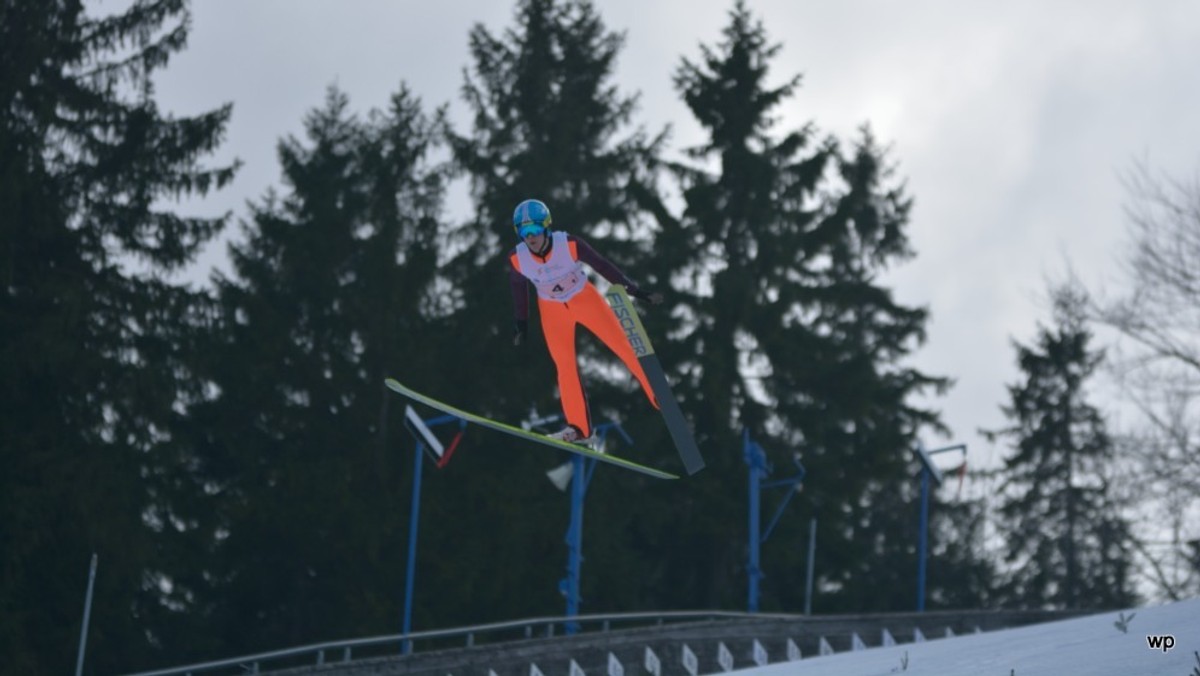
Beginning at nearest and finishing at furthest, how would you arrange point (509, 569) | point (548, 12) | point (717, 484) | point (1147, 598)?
point (509, 569), point (717, 484), point (548, 12), point (1147, 598)

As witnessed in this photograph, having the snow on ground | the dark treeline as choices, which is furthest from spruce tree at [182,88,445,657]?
the snow on ground

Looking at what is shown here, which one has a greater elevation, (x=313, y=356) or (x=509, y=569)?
(x=313, y=356)

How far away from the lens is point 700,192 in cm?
3906

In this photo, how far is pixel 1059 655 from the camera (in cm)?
1136

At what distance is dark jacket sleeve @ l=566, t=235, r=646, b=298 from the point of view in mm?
12414

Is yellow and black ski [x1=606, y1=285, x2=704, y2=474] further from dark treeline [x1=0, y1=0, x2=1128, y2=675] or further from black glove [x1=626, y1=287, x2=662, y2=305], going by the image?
dark treeline [x1=0, y1=0, x2=1128, y2=675]

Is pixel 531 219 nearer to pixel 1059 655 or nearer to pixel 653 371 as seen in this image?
pixel 653 371

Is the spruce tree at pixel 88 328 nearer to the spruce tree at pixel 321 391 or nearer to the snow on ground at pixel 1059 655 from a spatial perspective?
the spruce tree at pixel 321 391

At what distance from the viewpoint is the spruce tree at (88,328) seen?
1012 inches

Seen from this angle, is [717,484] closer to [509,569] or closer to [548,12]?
→ [509,569]

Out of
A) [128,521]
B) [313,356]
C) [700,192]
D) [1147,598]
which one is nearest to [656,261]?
[700,192]

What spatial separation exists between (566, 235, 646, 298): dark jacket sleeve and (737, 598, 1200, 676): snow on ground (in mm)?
3242

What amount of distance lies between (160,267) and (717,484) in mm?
13857

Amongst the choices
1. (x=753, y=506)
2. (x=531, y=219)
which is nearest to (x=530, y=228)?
(x=531, y=219)
